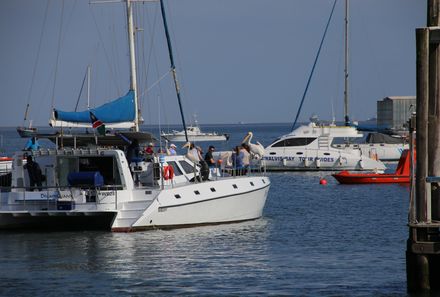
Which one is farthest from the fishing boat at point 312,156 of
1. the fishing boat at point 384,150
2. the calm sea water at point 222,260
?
the calm sea water at point 222,260

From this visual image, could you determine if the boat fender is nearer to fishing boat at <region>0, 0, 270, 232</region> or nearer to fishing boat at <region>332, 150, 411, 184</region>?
fishing boat at <region>332, 150, 411, 184</region>

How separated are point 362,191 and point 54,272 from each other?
1038 inches

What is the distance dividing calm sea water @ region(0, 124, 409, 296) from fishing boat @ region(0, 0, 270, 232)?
471 millimetres

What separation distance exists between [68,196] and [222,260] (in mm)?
5708

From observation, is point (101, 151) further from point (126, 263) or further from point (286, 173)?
point (286, 173)

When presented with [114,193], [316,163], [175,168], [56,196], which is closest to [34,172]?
[56,196]

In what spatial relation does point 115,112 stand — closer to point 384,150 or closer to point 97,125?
point 97,125

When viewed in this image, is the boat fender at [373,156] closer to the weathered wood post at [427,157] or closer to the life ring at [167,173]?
the life ring at [167,173]

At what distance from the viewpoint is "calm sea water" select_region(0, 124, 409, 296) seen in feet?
69.3

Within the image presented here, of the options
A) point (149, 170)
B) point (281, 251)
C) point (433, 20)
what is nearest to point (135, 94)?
point (149, 170)

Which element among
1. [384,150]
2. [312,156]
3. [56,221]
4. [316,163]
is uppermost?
[56,221]

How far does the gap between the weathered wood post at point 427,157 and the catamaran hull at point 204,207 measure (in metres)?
11.6

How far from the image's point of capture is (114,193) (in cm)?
2819

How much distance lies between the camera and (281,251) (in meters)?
26.3
